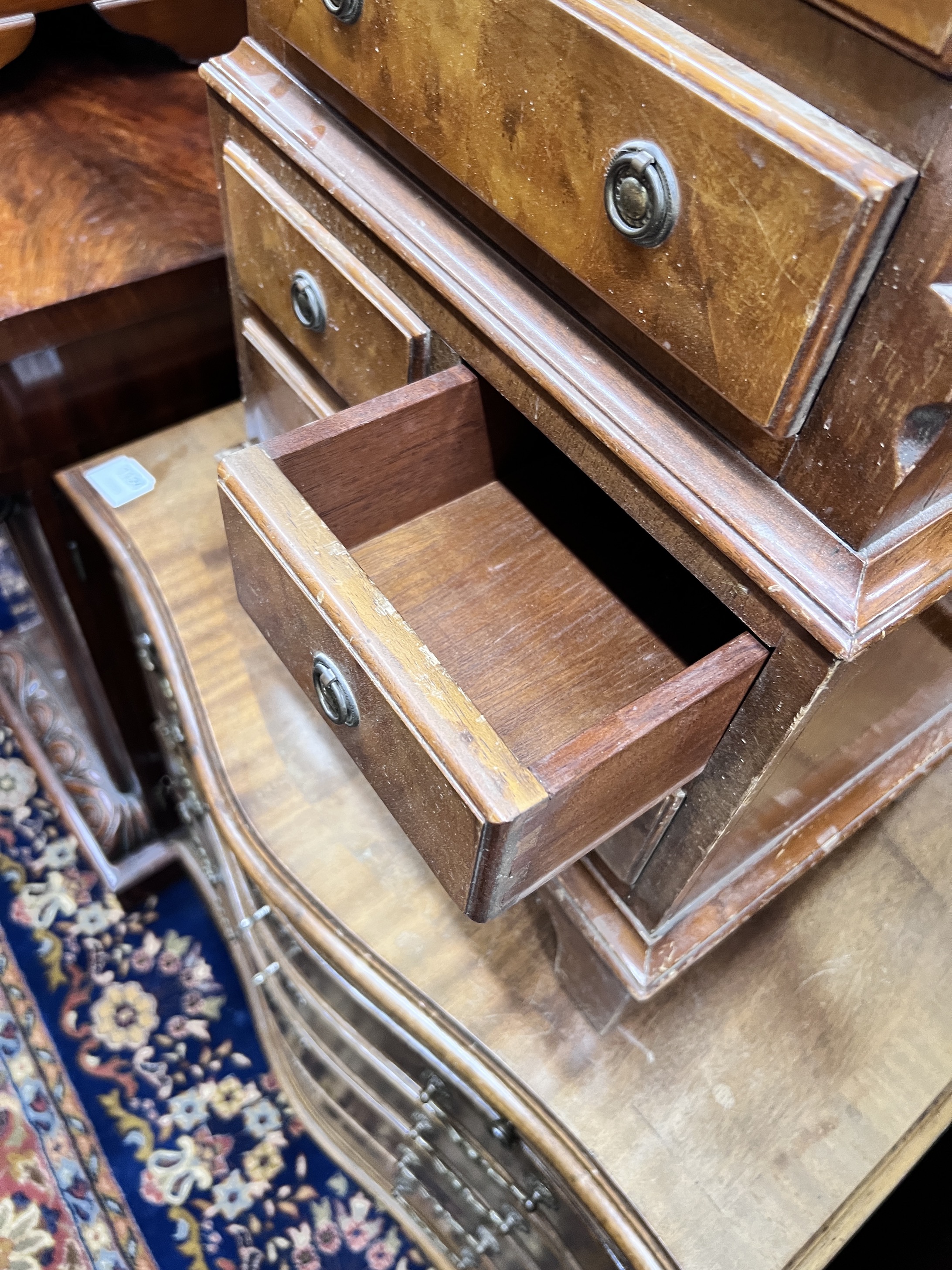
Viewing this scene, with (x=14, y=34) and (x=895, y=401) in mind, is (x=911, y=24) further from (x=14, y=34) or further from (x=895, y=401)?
(x=14, y=34)

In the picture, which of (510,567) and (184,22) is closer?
(510,567)

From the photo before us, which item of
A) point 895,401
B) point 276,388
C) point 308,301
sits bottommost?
point 276,388

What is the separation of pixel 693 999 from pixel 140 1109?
2.50 ft

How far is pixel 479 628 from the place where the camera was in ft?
1.66

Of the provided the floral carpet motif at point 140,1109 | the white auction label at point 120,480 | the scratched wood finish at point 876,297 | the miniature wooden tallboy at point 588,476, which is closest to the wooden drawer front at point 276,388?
the miniature wooden tallboy at point 588,476

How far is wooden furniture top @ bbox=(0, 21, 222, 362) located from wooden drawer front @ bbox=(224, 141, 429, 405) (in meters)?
0.14

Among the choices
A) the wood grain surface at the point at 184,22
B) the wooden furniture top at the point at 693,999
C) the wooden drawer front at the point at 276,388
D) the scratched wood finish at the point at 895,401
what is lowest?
the wooden furniture top at the point at 693,999

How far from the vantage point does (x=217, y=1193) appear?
1017mm

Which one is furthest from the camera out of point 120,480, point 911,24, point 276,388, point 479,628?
point 120,480

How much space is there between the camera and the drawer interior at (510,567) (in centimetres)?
47

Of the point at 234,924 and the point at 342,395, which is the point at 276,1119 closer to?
the point at 234,924

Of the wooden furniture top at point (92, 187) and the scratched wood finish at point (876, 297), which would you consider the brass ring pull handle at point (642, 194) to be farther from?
the wooden furniture top at point (92, 187)

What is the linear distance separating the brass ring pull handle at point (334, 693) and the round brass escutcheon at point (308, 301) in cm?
24

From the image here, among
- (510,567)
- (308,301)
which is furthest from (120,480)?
(510,567)
